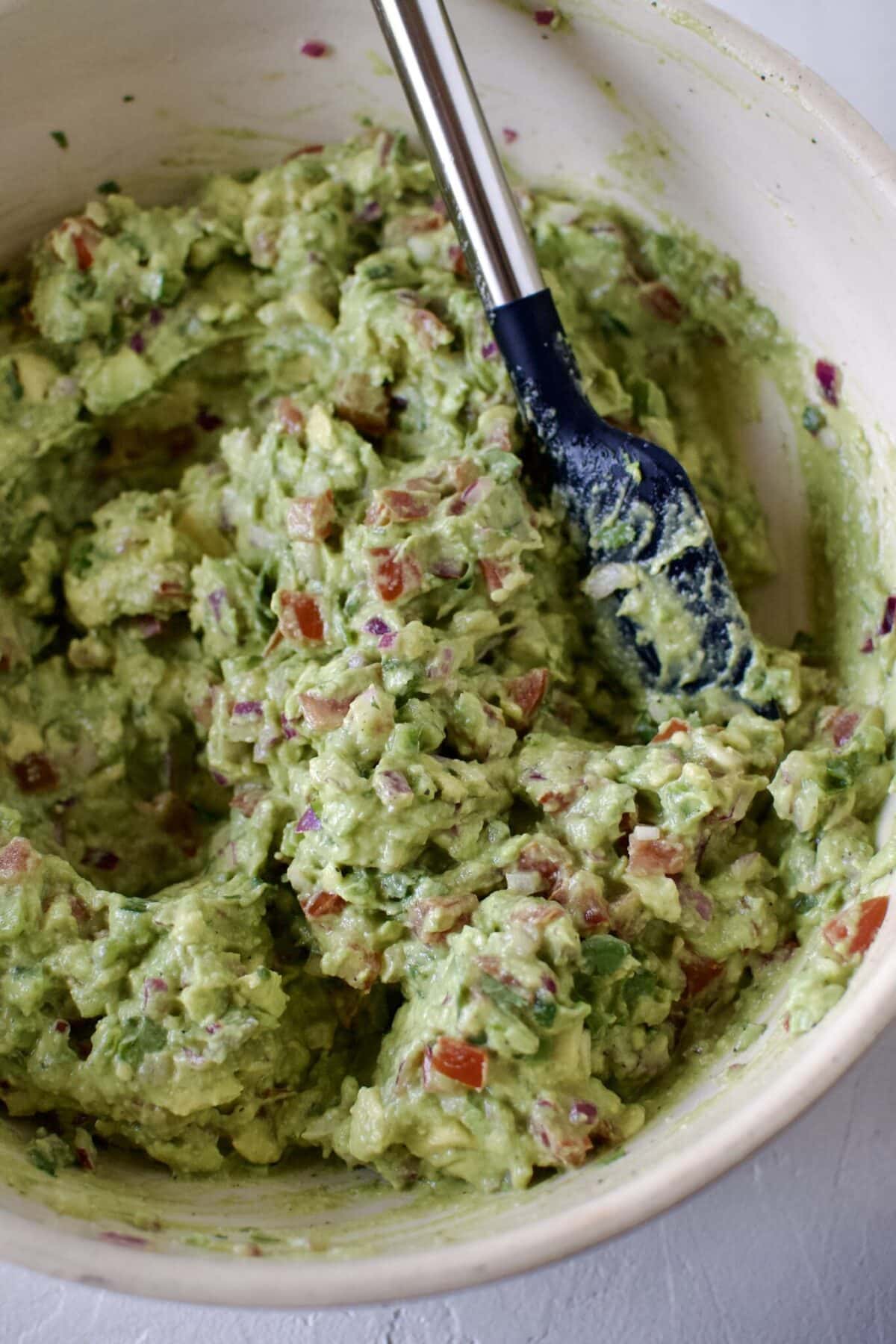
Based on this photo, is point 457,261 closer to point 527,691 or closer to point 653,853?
point 527,691

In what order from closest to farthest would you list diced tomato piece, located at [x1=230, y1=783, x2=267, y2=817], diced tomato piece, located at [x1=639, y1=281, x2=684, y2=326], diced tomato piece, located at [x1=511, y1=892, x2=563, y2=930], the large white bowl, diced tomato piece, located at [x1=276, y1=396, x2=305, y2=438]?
the large white bowl, diced tomato piece, located at [x1=511, y1=892, x2=563, y2=930], diced tomato piece, located at [x1=230, y1=783, x2=267, y2=817], diced tomato piece, located at [x1=276, y1=396, x2=305, y2=438], diced tomato piece, located at [x1=639, y1=281, x2=684, y2=326]

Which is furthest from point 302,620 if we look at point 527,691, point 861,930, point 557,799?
point 861,930

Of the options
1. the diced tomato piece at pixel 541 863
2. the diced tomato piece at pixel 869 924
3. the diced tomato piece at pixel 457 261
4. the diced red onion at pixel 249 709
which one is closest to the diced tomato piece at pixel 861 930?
the diced tomato piece at pixel 869 924

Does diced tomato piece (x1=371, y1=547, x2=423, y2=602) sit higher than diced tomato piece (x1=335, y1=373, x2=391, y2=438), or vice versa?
diced tomato piece (x1=335, y1=373, x2=391, y2=438)

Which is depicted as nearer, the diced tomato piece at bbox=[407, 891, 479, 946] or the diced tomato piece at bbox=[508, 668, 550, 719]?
the diced tomato piece at bbox=[407, 891, 479, 946]

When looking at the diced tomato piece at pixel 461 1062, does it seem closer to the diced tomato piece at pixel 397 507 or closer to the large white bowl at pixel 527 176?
the large white bowl at pixel 527 176

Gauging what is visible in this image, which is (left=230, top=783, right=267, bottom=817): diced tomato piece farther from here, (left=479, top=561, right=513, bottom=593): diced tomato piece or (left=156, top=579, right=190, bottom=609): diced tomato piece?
(left=479, top=561, right=513, bottom=593): diced tomato piece

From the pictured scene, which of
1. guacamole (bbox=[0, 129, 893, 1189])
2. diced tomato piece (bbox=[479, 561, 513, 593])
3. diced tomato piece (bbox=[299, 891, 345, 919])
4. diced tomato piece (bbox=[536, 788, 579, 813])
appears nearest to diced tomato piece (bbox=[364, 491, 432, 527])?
guacamole (bbox=[0, 129, 893, 1189])
